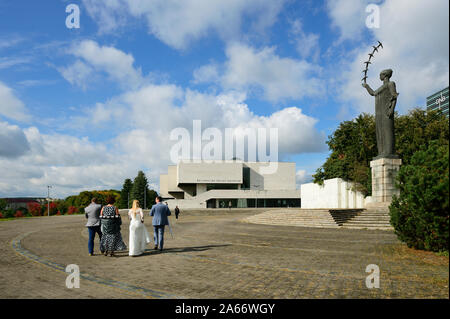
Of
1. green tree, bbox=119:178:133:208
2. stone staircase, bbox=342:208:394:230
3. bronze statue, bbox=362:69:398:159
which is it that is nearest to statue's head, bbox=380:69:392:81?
bronze statue, bbox=362:69:398:159

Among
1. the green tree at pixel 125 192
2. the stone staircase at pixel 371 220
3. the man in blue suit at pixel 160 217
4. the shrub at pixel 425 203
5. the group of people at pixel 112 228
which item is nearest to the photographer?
the shrub at pixel 425 203

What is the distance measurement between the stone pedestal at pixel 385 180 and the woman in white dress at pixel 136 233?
1775 centimetres

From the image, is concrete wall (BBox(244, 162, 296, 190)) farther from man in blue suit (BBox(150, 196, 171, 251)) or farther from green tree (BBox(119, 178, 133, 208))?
man in blue suit (BBox(150, 196, 171, 251))

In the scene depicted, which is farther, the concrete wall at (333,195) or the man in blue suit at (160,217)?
the concrete wall at (333,195)

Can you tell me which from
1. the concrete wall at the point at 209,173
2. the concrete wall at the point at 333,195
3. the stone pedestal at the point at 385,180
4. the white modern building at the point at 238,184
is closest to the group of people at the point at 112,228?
the stone pedestal at the point at 385,180

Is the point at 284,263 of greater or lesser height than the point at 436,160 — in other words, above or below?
below

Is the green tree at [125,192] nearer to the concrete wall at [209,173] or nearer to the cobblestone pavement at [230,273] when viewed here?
the concrete wall at [209,173]

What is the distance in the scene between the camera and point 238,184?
76438mm

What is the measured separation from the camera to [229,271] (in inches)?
270

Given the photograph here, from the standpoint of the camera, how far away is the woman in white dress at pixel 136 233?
29.1 feet

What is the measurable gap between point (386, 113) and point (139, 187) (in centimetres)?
7503
